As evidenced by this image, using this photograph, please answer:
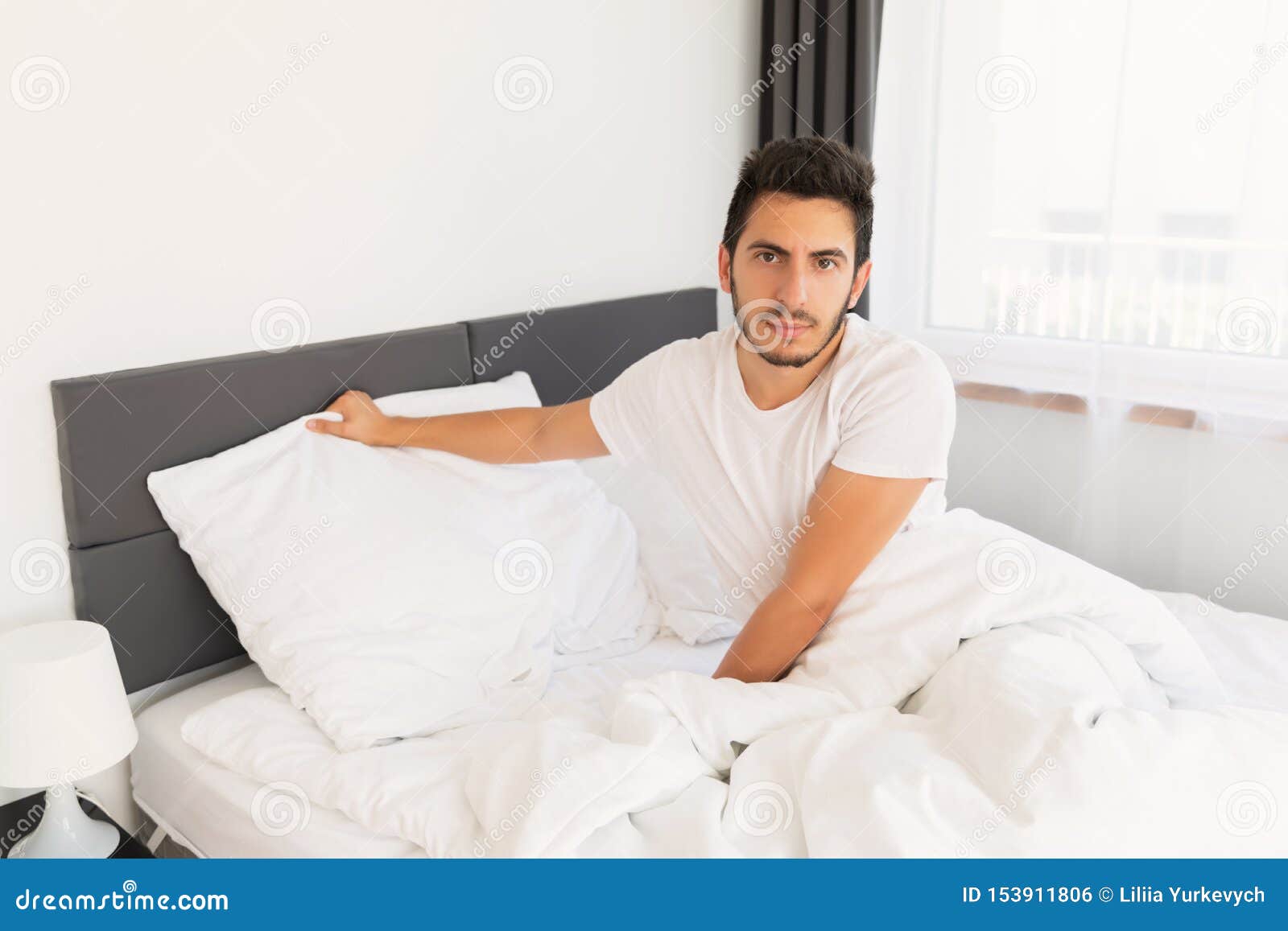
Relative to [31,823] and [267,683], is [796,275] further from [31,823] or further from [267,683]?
[31,823]

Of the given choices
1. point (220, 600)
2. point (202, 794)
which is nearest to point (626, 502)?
point (220, 600)

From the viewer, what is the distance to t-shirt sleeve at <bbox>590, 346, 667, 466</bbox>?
193 cm

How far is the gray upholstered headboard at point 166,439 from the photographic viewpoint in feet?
5.79

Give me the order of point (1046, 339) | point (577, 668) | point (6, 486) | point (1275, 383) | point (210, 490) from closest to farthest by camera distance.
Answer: point (6, 486), point (210, 490), point (577, 668), point (1275, 383), point (1046, 339)

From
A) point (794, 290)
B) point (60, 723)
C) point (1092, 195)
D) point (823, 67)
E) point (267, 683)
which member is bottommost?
point (267, 683)

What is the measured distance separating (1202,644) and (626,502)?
1.11 meters

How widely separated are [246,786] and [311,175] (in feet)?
3.54

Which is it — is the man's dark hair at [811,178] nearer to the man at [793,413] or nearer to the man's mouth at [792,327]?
the man at [793,413]

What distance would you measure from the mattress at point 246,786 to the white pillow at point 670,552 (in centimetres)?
4

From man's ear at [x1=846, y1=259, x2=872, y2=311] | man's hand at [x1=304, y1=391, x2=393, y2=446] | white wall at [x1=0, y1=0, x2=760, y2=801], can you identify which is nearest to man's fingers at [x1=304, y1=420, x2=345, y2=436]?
man's hand at [x1=304, y1=391, x2=393, y2=446]

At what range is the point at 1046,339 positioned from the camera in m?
2.57

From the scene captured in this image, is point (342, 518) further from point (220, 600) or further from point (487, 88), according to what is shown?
point (487, 88)

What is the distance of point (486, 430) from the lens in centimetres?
205

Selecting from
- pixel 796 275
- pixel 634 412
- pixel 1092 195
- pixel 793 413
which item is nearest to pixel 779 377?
pixel 793 413
